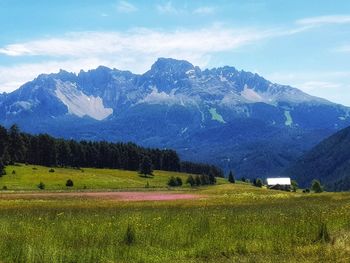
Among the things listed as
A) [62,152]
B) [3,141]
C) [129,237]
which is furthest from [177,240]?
[62,152]

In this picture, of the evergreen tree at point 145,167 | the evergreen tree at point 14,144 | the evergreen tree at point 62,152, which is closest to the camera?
the evergreen tree at point 14,144

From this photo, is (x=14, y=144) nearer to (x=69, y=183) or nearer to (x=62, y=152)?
(x=62, y=152)

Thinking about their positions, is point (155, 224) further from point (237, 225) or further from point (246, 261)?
point (246, 261)

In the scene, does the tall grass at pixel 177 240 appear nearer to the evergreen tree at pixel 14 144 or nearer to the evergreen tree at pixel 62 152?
the evergreen tree at pixel 14 144

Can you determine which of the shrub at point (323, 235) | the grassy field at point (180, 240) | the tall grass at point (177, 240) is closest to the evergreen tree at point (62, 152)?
the tall grass at point (177, 240)

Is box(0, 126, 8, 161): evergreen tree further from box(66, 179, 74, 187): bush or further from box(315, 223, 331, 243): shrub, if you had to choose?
box(315, 223, 331, 243): shrub

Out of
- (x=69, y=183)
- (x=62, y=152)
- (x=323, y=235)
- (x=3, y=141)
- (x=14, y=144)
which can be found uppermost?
(x=3, y=141)

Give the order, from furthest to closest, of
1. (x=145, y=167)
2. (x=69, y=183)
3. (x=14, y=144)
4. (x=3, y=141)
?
(x=145, y=167), (x=14, y=144), (x=3, y=141), (x=69, y=183)

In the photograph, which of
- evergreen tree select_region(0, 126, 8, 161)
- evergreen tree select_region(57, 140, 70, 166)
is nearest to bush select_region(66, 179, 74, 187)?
evergreen tree select_region(0, 126, 8, 161)

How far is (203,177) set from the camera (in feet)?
563

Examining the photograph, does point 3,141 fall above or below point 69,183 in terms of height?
above

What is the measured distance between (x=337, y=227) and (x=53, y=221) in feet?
45.5

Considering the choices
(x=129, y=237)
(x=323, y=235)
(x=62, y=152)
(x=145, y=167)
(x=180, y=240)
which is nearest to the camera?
(x=323, y=235)

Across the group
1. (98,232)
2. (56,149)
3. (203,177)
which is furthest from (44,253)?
(56,149)
